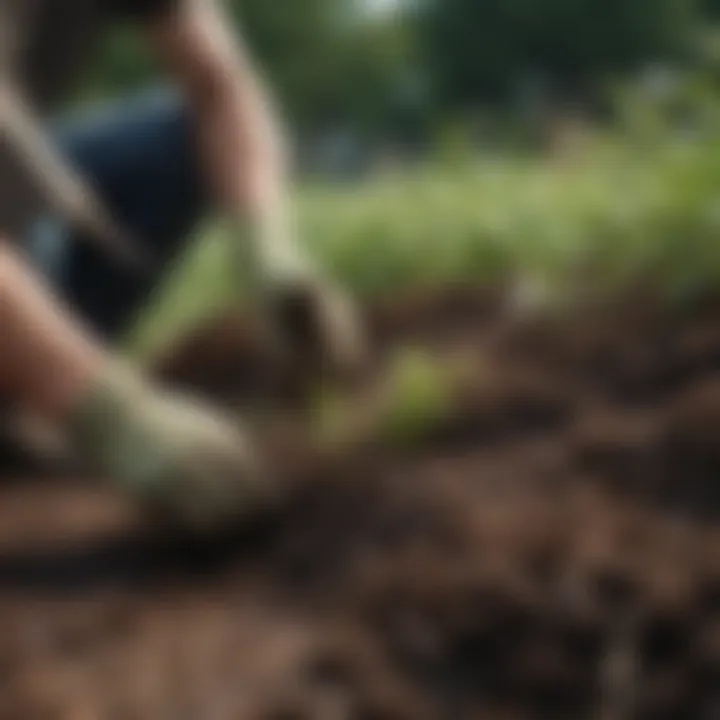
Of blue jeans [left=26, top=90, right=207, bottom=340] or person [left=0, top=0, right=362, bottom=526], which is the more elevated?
blue jeans [left=26, top=90, right=207, bottom=340]

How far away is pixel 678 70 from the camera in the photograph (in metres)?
1.03

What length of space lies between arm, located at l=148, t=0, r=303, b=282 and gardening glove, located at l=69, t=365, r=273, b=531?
0.21 meters

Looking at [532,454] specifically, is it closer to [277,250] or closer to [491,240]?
[277,250]

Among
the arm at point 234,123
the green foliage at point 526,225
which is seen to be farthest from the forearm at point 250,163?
the green foliage at point 526,225

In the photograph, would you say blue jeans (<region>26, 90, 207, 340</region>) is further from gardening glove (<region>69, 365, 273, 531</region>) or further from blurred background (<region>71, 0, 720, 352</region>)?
gardening glove (<region>69, 365, 273, 531</region>)

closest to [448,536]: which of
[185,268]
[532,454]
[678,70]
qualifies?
[532,454]

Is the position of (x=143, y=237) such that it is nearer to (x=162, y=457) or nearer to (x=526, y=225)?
(x=526, y=225)

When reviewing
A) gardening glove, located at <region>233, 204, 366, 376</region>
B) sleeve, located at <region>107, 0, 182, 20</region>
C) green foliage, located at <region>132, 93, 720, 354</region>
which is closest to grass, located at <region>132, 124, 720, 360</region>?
green foliage, located at <region>132, 93, 720, 354</region>

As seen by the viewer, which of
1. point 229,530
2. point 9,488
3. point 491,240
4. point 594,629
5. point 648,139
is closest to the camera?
point 594,629

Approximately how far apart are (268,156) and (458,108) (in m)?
0.19

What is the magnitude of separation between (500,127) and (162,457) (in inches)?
20.1

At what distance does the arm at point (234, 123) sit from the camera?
0.95 metres

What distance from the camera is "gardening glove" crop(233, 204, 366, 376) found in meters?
0.97

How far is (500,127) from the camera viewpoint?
46.8 inches
